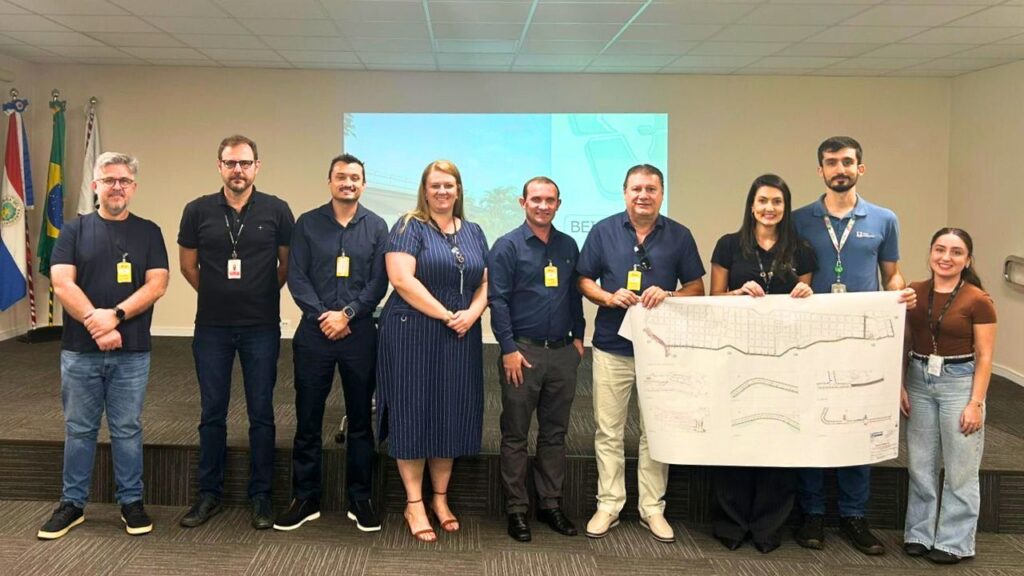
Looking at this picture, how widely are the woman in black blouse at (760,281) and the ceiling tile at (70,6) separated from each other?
4.27 metres

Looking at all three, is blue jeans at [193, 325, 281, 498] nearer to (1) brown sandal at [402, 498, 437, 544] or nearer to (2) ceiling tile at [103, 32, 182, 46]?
(1) brown sandal at [402, 498, 437, 544]

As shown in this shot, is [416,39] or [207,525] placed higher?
[416,39]

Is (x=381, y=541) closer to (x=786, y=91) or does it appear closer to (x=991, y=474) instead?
(x=991, y=474)

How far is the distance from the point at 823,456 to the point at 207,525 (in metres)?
2.61

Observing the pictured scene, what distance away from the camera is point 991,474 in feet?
10.3

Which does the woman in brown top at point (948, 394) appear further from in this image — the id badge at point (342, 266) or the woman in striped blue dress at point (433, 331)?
the id badge at point (342, 266)

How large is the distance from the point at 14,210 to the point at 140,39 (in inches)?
78.3

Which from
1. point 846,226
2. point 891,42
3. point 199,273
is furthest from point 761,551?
point 891,42

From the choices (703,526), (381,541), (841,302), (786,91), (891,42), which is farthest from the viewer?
(786,91)

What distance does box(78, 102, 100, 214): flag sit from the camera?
629 cm

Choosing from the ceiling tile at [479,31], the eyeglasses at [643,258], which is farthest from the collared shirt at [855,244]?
the ceiling tile at [479,31]

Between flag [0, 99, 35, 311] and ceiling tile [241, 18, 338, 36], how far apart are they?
251 cm

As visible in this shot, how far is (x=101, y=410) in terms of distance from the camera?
9.43ft

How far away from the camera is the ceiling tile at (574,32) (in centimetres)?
496
